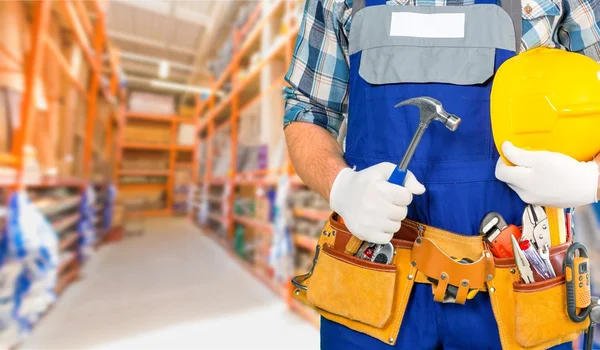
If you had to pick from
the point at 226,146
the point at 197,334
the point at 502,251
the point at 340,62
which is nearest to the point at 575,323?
the point at 502,251

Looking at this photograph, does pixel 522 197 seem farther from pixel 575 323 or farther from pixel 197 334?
pixel 197 334

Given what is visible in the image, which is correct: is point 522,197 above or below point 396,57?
below

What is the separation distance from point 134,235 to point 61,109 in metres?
3.18

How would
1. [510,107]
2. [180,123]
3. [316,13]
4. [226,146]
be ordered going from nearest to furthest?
[510,107] < [316,13] < [226,146] < [180,123]

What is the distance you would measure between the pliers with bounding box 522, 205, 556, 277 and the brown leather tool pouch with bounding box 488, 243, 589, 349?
0.02 m

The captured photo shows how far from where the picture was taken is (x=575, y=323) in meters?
0.60

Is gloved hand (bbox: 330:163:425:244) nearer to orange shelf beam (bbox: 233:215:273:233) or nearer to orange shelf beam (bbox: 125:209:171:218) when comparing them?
orange shelf beam (bbox: 233:215:273:233)

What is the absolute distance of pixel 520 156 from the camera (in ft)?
1.82

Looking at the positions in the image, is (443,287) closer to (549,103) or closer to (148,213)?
(549,103)

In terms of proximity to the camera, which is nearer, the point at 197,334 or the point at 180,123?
the point at 197,334

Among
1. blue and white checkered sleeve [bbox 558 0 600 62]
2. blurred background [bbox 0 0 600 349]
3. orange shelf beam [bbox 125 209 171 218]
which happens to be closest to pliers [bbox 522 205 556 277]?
blue and white checkered sleeve [bbox 558 0 600 62]

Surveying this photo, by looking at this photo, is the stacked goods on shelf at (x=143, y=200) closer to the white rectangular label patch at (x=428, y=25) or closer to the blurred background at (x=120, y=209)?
the blurred background at (x=120, y=209)

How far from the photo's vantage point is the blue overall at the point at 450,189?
0.59m

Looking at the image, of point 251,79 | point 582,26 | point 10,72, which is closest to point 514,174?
point 582,26
